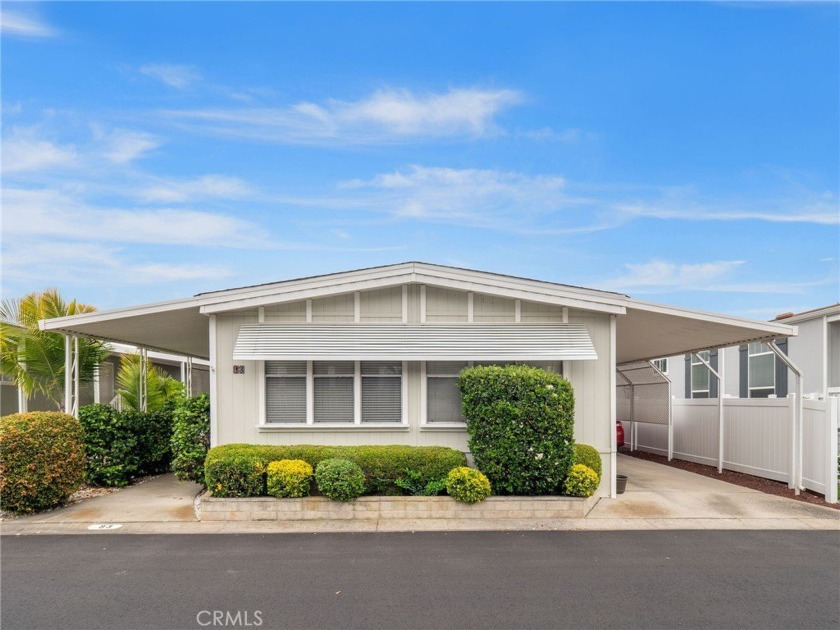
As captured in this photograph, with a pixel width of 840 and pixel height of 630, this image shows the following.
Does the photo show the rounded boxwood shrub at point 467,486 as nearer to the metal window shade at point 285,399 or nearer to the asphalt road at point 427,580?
the asphalt road at point 427,580

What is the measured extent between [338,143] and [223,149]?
2525 mm

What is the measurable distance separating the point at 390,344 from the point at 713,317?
A: 201 inches

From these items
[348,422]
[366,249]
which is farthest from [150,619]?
[366,249]

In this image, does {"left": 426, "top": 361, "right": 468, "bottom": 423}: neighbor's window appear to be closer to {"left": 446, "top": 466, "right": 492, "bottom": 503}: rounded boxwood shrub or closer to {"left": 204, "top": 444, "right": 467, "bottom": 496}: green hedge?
{"left": 204, "top": 444, "right": 467, "bottom": 496}: green hedge

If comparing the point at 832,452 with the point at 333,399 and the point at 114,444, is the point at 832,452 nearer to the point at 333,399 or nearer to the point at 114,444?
the point at 333,399

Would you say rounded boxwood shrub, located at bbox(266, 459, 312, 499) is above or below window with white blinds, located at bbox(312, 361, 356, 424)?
below

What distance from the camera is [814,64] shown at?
11.2 m

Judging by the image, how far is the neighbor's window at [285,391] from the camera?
9.34m

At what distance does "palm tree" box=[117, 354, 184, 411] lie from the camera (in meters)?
13.8

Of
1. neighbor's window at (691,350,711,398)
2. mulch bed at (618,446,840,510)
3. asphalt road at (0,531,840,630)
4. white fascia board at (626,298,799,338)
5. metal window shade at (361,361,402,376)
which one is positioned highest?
white fascia board at (626,298,799,338)

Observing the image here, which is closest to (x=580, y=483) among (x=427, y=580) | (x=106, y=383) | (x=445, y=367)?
(x=445, y=367)

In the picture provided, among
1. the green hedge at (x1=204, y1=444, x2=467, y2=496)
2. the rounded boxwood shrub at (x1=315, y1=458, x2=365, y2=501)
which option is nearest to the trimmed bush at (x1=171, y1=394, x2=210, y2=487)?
→ the green hedge at (x1=204, y1=444, x2=467, y2=496)

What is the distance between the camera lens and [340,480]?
798 cm

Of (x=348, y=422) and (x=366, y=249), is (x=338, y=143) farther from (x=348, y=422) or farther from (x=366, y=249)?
(x=348, y=422)
